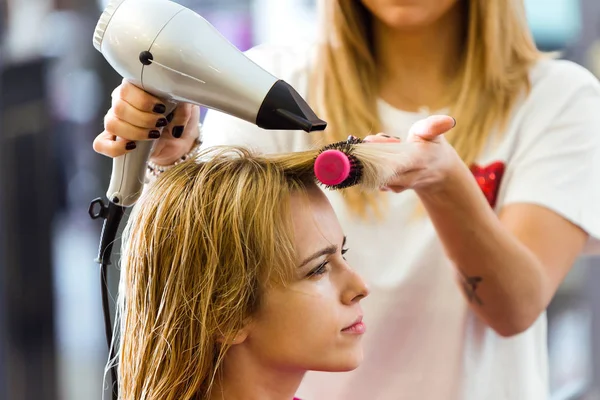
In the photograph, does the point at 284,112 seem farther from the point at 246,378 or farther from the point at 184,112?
the point at 246,378

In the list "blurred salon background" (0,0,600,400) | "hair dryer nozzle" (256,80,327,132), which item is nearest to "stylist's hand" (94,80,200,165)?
"hair dryer nozzle" (256,80,327,132)

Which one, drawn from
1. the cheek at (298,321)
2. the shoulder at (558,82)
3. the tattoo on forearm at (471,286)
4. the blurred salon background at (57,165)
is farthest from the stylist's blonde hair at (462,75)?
the blurred salon background at (57,165)

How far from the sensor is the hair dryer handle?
95 cm

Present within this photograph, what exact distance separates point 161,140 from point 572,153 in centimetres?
56

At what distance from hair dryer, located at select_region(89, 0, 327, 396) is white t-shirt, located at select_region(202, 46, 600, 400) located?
29 cm

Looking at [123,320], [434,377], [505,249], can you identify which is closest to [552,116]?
[505,249]

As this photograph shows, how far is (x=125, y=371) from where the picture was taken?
98 cm

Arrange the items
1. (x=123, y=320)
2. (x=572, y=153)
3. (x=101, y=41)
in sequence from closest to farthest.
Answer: (x=101, y=41), (x=123, y=320), (x=572, y=153)

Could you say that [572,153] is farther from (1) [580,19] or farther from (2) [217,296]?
(1) [580,19]

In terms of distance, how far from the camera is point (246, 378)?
3.14 ft

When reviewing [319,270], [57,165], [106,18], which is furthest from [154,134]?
[57,165]

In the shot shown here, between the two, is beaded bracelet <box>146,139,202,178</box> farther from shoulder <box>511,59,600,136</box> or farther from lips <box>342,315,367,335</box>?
shoulder <box>511,59,600,136</box>

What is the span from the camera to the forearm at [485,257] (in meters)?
1.00

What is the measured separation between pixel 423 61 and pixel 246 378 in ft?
1.79
